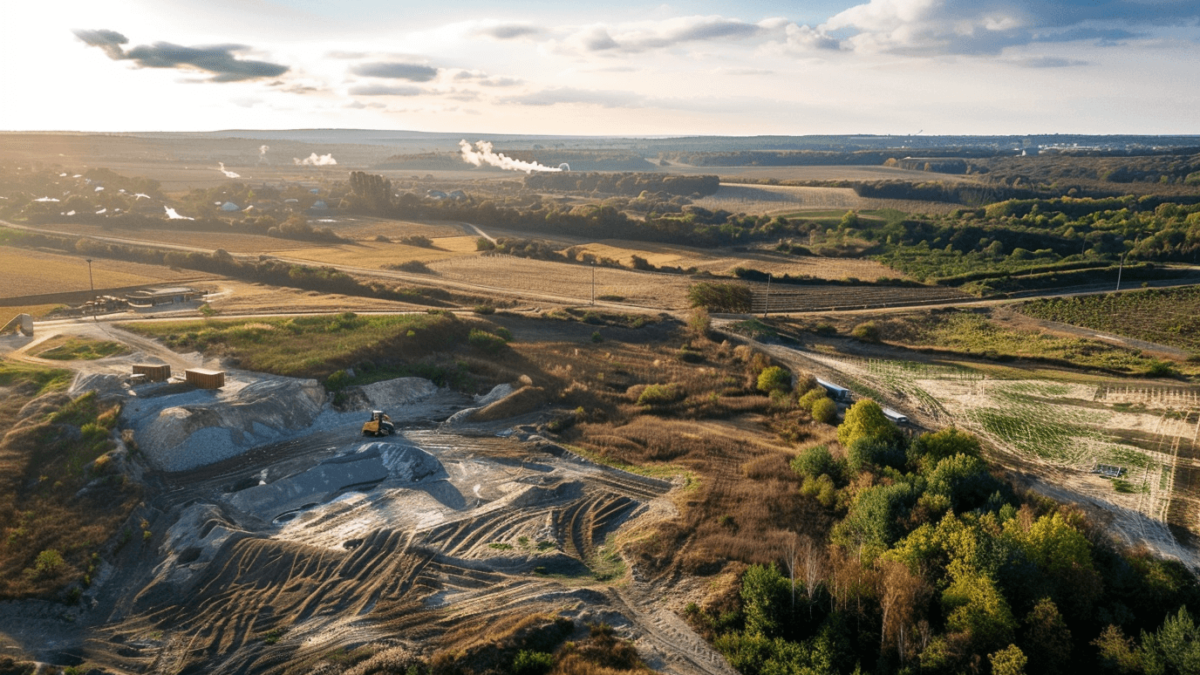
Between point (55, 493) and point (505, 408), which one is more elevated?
point (505, 408)

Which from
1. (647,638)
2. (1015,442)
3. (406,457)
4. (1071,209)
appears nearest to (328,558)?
(406,457)

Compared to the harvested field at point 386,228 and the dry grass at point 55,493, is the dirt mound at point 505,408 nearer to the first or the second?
the dry grass at point 55,493

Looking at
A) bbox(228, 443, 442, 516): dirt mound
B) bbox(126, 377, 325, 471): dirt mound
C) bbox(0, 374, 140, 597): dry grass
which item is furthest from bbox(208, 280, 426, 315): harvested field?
bbox(228, 443, 442, 516): dirt mound

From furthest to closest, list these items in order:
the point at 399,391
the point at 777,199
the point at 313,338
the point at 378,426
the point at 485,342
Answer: the point at 777,199 → the point at 485,342 → the point at 313,338 → the point at 399,391 → the point at 378,426

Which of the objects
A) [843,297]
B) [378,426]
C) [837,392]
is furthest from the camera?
[843,297]

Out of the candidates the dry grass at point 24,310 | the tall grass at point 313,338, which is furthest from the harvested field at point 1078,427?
the dry grass at point 24,310

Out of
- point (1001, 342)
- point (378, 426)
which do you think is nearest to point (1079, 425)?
point (1001, 342)

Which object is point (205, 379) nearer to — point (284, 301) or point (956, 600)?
point (284, 301)

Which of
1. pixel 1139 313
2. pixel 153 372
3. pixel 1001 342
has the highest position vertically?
pixel 1139 313
